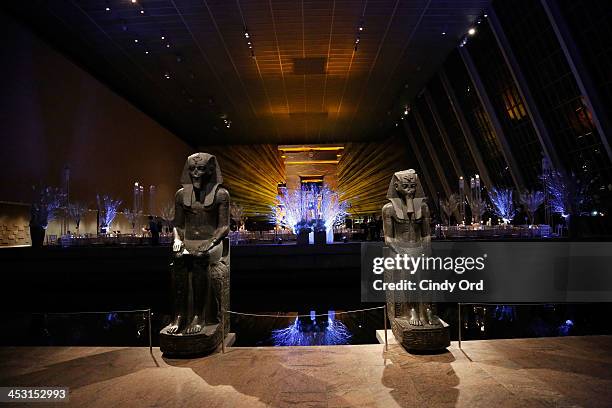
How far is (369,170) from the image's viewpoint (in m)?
23.7

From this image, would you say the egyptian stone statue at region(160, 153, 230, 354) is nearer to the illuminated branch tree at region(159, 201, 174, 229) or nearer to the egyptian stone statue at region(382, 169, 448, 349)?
the egyptian stone statue at region(382, 169, 448, 349)

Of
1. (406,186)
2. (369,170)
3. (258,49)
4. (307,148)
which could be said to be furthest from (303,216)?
(307,148)

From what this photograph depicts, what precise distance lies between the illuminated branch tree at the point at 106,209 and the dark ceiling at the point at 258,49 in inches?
163

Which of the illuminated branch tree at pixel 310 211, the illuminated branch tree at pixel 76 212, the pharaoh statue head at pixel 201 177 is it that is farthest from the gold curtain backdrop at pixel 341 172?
the pharaoh statue head at pixel 201 177

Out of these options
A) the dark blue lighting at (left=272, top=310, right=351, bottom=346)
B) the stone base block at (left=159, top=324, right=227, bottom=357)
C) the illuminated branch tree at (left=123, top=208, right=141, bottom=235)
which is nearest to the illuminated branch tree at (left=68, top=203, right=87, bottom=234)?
the illuminated branch tree at (left=123, top=208, right=141, bottom=235)

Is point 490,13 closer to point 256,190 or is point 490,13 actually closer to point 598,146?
point 598,146

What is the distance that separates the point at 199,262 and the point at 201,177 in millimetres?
858

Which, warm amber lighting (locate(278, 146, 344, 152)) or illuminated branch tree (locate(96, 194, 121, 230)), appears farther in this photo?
warm amber lighting (locate(278, 146, 344, 152))

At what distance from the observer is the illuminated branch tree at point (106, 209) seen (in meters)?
12.6

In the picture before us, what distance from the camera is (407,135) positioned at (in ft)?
72.6

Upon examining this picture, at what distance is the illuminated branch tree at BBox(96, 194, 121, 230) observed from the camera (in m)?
12.6

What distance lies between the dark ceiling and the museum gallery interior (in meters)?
0.08

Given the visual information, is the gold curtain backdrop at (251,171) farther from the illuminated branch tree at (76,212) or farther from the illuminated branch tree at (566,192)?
the illuminated branch tree at (566,192)

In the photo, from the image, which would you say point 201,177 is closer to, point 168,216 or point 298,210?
point 298,210
